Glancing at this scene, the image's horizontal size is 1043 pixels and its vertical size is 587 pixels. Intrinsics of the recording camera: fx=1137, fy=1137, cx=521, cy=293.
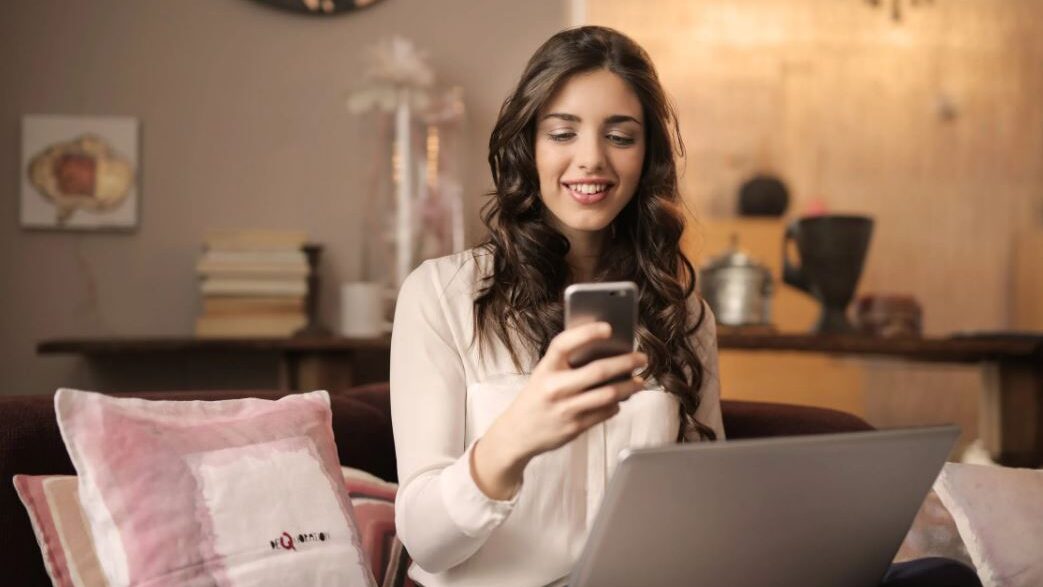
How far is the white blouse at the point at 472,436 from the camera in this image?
1.31m

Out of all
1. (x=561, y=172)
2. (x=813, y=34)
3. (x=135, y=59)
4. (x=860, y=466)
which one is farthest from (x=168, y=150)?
(x=813, y=34)

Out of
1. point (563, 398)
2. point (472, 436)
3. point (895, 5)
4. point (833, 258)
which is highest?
point (895, 5)

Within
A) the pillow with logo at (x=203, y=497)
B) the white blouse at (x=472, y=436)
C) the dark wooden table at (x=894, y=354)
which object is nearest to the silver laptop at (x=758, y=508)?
the white blouse at (x=472, y=436)

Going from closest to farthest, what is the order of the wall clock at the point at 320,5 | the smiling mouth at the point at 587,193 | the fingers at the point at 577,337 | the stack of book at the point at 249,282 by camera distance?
the fingers at the point at 577,337
the smiling mouth at the point at 587,193
the stack of book at the point at 249,282
the wall clock at the point at 320,5

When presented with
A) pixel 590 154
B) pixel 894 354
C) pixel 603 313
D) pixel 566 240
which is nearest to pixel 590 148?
pixel 590 154

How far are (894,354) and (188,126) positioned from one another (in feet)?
5.99

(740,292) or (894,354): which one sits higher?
(740,292)

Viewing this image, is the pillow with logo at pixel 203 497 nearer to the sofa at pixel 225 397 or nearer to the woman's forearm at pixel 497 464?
the sofa at pixel 225 397

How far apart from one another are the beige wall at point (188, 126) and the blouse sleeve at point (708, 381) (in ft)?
4.64

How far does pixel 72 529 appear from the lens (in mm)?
1388

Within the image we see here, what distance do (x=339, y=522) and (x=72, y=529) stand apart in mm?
325

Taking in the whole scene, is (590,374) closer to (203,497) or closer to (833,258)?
(203,497)

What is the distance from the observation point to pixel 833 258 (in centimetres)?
272

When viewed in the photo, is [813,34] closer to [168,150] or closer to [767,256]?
[767,256]
